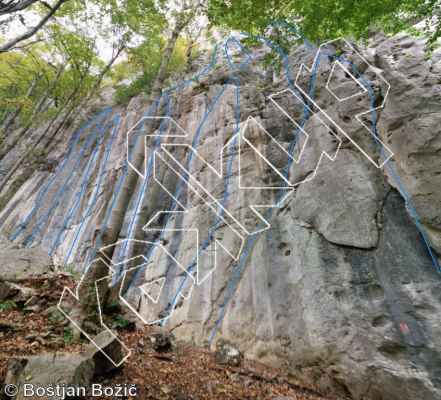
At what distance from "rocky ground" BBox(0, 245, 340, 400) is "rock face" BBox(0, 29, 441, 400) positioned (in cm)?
52

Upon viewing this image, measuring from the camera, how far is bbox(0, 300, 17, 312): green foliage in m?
4.76

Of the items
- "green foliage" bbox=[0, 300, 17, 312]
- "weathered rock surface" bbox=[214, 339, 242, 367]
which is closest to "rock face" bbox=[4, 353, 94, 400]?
"green foliage" bbox=[0, 300, 17, 312]

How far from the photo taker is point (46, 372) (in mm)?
2775

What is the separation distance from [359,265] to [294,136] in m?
4.44

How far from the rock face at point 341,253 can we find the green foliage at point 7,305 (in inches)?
77.6

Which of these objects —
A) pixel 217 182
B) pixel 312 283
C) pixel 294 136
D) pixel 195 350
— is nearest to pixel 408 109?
pixel 294 136

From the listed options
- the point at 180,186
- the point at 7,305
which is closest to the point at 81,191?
the point at 180,186

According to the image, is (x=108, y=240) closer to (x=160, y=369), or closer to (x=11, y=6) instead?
(x=160, y=369)

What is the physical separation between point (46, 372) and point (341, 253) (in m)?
4.88

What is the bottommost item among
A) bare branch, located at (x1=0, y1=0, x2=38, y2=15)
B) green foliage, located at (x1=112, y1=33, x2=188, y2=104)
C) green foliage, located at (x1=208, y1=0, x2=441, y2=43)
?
A: bare branch, located at (x1=0, y1=0, x2=38, y2=15)

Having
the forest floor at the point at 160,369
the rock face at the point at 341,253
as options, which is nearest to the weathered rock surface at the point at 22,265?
the forest floor at the point at 160,369

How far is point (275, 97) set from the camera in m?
9.34

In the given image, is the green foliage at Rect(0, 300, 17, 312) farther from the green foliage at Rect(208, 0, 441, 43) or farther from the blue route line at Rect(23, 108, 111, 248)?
the blue route line at Rect(23, 108, 111, 248)

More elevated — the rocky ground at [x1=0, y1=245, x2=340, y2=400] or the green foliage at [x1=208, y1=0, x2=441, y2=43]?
the green foliage at [x1=208, y1=0, x2=441, y2=43]
